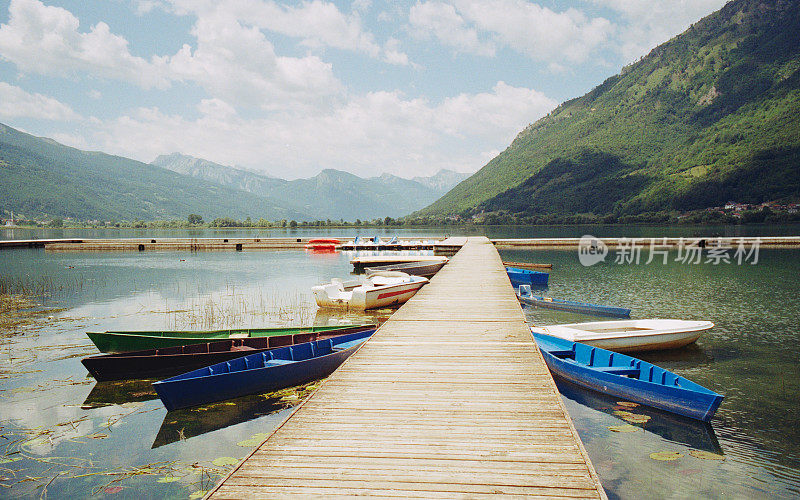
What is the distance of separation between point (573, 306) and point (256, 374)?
14.2m

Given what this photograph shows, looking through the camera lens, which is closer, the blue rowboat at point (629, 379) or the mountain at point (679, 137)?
the blue rowboat at point (629, 379)

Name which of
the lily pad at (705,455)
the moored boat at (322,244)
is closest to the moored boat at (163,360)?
the lily pad at (705,455)

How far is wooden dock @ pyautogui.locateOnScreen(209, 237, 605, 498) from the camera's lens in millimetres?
3975

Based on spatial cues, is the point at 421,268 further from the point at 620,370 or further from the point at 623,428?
the point at 623,428

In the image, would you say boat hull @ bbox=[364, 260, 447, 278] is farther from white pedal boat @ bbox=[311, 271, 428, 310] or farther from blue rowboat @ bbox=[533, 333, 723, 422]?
blue rowboat @ bbox=[533, 333, 723, 422]

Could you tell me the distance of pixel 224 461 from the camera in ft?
25.1

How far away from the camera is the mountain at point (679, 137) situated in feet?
348

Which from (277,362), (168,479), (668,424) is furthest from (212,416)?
(668,424)

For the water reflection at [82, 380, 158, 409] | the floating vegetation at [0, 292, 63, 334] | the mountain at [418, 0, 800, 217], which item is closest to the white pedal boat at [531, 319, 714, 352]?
the water reflection at [82, 380, 158, 409]

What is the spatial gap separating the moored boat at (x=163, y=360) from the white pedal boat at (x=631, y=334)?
8.60m

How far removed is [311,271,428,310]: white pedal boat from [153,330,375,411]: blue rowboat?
7.88 metres

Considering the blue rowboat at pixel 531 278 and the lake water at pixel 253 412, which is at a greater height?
the blue rowboat at pixel 531 278

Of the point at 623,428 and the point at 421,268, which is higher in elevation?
the point at 421,268

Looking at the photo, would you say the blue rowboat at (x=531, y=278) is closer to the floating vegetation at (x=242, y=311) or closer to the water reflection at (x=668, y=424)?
the floating vegetation at (x=242, y=311)
